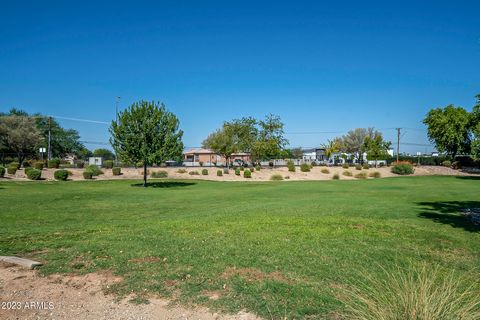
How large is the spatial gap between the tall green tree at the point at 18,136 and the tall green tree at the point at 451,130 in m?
68.7

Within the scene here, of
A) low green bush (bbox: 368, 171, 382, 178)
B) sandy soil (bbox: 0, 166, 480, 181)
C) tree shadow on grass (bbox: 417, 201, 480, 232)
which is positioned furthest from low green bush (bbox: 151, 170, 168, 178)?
tree shadow on grass (bbox: 417, 201, 480, 232)

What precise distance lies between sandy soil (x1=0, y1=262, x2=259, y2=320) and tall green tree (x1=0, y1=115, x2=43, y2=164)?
5670cm

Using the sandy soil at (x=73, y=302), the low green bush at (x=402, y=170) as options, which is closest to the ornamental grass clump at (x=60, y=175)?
the sandy soil at (x=73, y=302)

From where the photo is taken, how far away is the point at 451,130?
5275 cm

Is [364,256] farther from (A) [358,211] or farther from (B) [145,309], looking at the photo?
(A) [358,211]

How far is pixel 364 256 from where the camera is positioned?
686cm

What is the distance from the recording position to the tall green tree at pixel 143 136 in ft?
102

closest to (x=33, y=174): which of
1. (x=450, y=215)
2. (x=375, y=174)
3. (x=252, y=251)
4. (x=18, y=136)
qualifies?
(x=18, y=136)

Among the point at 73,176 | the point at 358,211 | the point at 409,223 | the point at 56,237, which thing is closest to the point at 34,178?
the point at 73,176

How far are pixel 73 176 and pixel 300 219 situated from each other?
36453mm

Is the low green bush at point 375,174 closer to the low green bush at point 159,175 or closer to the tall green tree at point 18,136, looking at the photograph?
the low green bush at point 159,175

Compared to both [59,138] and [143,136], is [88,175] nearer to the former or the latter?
[143,136]

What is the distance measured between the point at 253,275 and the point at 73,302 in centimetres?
284

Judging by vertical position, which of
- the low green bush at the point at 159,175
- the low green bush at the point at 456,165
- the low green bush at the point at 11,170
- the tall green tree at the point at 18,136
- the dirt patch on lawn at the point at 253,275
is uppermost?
→ the tall green tree at the point at 18,136
